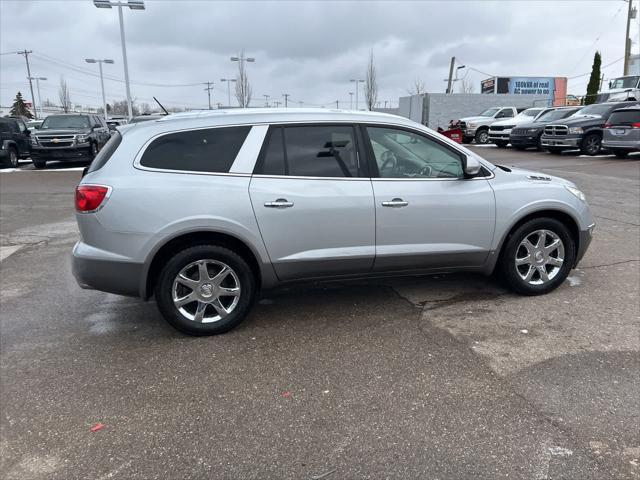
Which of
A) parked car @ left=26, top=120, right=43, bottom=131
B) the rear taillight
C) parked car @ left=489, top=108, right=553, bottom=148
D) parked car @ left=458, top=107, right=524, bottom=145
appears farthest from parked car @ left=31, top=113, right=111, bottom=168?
parked car @ left=458, top=107, right=524, bottom=145

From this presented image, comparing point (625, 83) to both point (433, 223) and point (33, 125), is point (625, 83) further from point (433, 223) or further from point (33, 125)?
point (433, 223)

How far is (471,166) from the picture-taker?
445cm

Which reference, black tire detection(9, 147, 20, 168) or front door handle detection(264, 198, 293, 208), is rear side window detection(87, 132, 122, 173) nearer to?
front door handle detection(264, 198, 293, 208)

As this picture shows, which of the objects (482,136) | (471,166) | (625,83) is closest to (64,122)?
(471,166)

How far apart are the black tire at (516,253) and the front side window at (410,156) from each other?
2.66 ft

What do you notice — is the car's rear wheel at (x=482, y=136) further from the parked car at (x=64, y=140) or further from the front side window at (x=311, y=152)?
the front side window at (x=311, y=152)

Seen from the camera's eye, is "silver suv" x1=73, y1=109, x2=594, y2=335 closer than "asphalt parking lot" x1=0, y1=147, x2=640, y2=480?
No

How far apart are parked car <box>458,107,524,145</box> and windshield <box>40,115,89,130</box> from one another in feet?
61.0

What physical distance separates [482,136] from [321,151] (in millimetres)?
25319

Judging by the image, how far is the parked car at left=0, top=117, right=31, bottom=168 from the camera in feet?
61.2

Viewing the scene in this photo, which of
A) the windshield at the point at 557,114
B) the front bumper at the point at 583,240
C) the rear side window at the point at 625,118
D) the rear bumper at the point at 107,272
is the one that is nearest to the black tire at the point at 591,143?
the rear side window at the point at 625,118

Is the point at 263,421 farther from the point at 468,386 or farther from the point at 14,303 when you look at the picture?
the point at 14,303

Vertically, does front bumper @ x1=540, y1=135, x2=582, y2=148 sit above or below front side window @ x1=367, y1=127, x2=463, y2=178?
below

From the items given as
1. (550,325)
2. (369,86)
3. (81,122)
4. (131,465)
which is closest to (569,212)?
(550,325)
